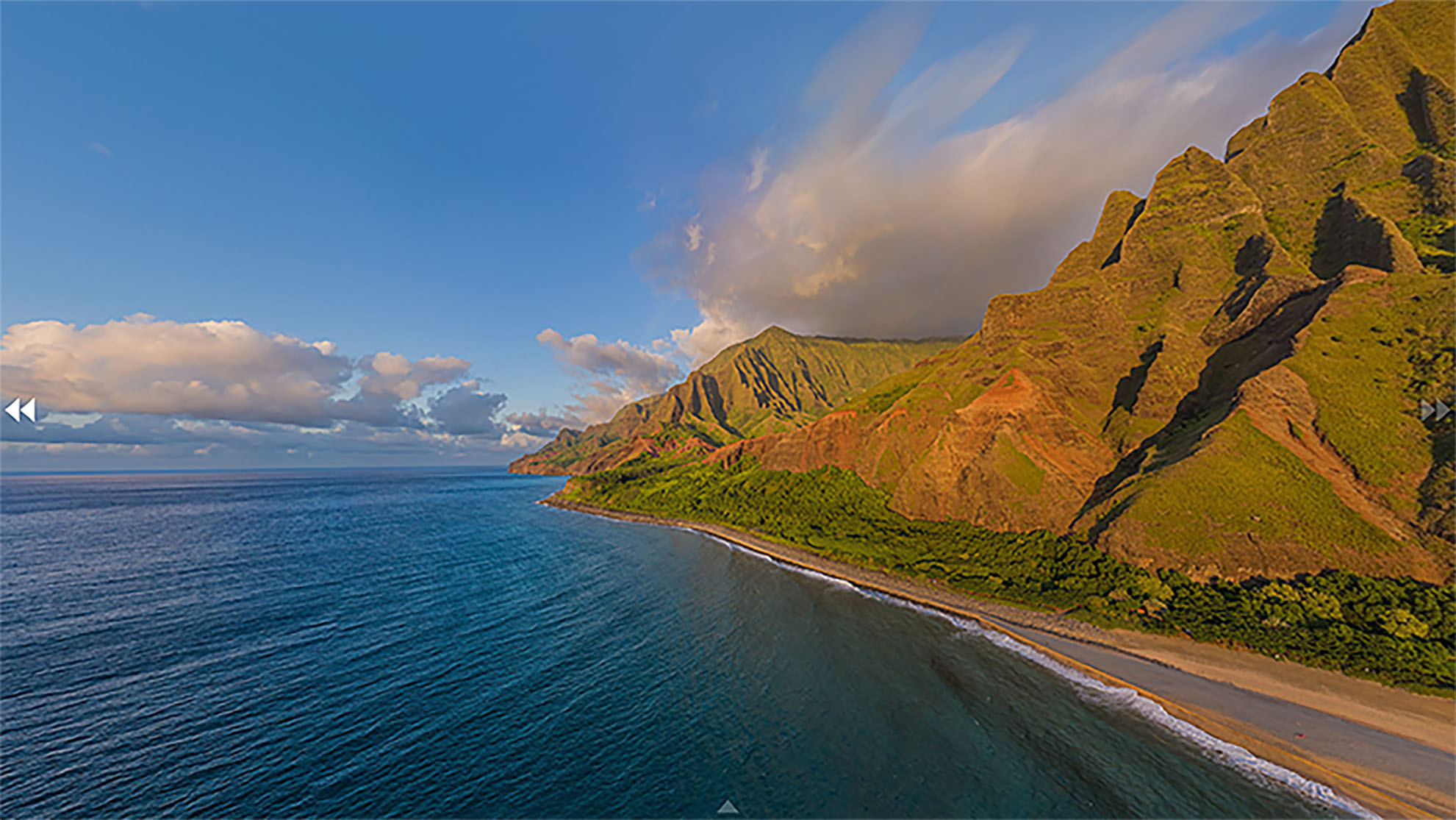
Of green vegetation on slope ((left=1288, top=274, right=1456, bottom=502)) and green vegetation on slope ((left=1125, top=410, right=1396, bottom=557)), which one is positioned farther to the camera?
green vegetation on slope ((left=1288, top=274, right=1456, bottom=502))

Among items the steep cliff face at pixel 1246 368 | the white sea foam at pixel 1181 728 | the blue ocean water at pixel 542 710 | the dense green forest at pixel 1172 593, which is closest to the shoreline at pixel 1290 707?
the white sea foam at pixel 1181 728

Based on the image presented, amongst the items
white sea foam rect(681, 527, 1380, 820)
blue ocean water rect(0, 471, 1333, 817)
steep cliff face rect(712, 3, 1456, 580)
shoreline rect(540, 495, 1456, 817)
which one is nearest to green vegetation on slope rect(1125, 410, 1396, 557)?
steep cliff face rect(712, 3, 1456, 580)

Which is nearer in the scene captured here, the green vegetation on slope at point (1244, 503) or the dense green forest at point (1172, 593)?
the dense green forest at point (1172, 593)

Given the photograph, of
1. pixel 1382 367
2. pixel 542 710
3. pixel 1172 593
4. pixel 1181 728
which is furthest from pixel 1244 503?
pixel 542 710

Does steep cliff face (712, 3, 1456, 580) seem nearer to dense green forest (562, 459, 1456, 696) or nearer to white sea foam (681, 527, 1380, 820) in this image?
dense green forest (562, 459, 1456, 696)

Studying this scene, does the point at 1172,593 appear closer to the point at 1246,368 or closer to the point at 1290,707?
the point at 1290,707

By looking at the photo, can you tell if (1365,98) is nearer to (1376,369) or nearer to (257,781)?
(1376,369)

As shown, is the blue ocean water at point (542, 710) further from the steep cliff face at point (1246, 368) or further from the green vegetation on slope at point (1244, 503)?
the steep cliff face at point (1246, 368)
